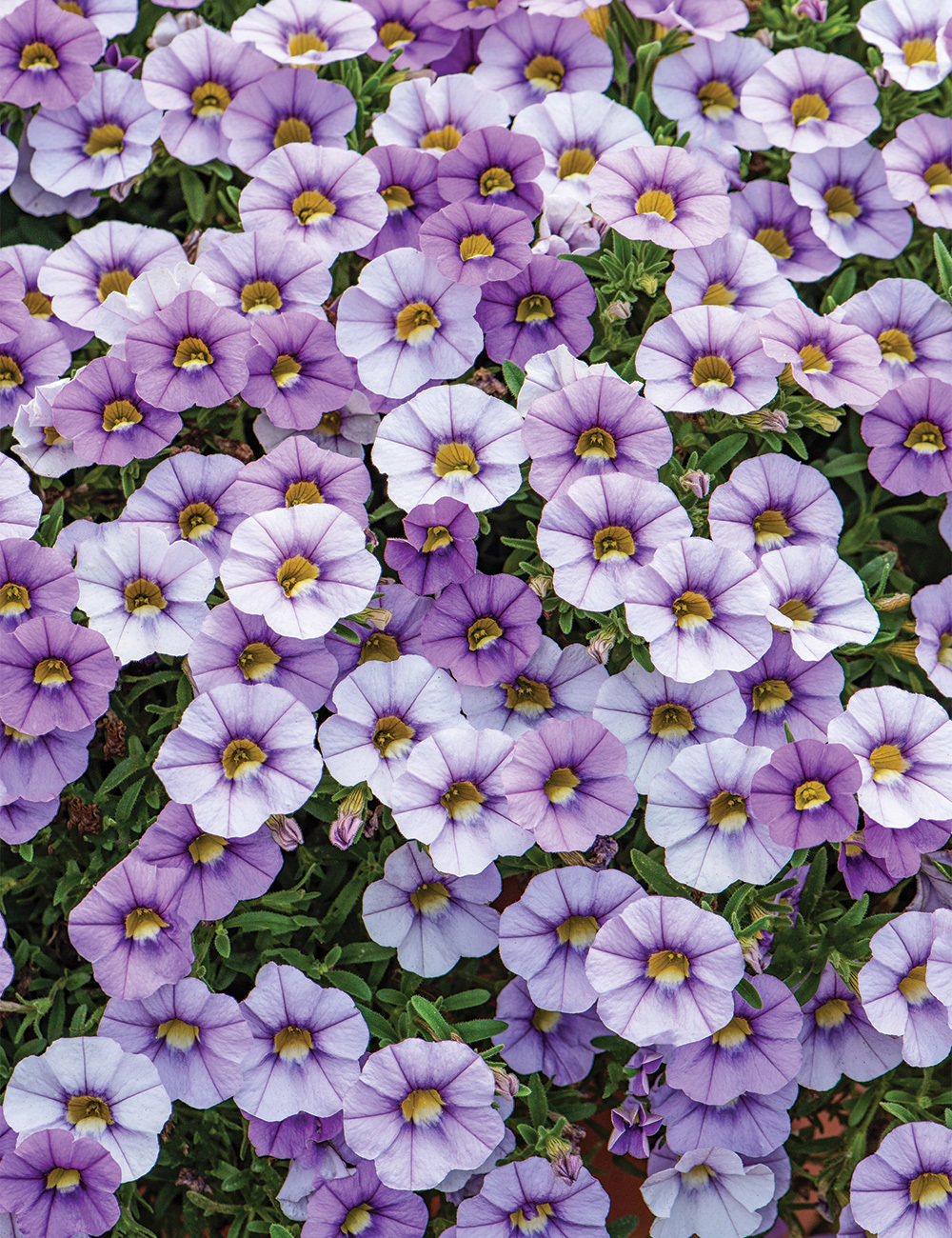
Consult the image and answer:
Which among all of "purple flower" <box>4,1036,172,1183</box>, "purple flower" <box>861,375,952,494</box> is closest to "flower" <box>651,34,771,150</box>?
"purple flower" <box>861,375,952,494</box>

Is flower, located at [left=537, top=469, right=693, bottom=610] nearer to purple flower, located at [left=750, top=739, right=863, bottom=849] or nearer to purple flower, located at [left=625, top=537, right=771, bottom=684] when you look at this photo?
purple flower, located at [left=625, top=537, right=771, bottom=684]

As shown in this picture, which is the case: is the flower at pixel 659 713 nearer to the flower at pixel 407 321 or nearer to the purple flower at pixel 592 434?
the purple flower at pixel 592 434

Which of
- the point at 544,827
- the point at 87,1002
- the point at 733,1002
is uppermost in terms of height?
the point at 544,827

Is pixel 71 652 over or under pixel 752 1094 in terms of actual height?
over

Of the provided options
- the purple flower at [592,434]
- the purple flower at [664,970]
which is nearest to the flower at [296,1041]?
the purple flower at [664,970]

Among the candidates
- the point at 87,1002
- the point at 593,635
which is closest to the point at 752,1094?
the point at 593,635

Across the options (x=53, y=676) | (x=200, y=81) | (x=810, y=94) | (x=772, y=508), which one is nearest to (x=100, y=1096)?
(x=53, y=676)

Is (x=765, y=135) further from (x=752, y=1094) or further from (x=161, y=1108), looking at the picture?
(x=161, y=1108)
